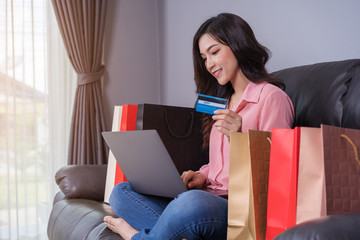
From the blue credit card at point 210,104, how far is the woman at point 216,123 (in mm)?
37

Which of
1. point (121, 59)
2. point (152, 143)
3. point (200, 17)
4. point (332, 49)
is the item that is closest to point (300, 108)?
point (332, 49)

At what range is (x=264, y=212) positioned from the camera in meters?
0.97

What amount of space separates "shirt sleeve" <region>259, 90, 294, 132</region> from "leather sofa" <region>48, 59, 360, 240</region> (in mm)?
89

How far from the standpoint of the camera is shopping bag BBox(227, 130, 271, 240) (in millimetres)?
951

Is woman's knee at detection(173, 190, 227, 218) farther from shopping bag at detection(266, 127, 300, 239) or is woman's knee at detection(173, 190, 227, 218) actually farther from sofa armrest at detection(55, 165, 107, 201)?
sofa armrest at detection(55, 165, 107, 201)

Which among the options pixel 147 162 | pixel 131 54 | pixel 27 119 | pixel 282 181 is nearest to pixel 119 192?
pixel 147 162

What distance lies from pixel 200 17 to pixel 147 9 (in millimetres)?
792

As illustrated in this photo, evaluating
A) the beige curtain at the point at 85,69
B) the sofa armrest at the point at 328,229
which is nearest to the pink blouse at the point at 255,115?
the sofa armrest at the point at 328,229

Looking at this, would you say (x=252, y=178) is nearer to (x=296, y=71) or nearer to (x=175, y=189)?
(x=175, y=189)

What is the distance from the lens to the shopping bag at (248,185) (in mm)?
951

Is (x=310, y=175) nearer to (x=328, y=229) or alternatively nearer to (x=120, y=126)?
(x=328, y=229)

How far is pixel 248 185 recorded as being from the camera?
980 mm

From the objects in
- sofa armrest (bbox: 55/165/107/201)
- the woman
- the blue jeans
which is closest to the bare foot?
the woman

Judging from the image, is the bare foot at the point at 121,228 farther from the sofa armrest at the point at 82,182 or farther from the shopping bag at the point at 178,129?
the sofa armrest at the point at 82,182
